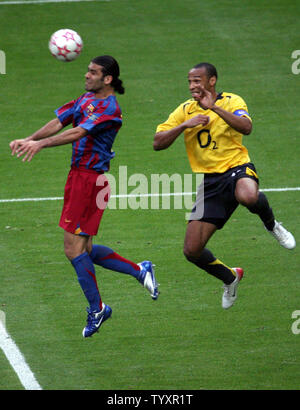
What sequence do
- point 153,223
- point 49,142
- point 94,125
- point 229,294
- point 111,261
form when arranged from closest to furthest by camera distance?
1. point 49,142
2. point 94,125
3. point 111,261
4. point 229,294
5. point 153,223

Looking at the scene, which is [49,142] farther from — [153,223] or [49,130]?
[153,223]

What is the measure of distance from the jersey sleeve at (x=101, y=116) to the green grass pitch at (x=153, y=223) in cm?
250

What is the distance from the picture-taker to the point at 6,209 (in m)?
13.5

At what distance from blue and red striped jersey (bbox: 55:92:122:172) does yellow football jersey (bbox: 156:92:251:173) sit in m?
0.67

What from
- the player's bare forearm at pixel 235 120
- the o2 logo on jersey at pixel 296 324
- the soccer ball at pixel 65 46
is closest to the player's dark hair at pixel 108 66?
the soccer ball at pixel 65 46

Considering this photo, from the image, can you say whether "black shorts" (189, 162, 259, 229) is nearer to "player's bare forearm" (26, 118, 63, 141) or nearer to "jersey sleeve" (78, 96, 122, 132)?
"jersey sleeve" (78, 96, 122, 132)

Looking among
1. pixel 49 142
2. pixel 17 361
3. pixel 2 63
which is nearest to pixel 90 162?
pixel 49 142

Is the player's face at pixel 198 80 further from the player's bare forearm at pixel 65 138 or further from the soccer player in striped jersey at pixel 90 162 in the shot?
the player's bare forearm at pixel 65 138

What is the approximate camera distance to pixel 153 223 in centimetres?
1306

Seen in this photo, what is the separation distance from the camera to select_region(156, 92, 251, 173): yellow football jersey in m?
9.38

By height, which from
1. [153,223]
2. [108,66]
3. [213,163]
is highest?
[108,66]

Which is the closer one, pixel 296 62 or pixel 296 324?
pixel 296 324

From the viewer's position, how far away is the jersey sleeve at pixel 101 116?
870cm

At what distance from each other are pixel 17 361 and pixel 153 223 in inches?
175
